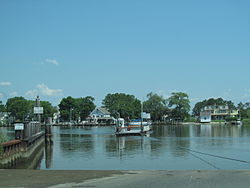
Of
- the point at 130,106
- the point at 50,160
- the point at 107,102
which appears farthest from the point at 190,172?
the point at 107,102

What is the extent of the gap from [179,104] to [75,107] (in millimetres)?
46765

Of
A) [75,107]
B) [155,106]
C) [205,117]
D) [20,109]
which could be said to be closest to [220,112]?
[205,117]

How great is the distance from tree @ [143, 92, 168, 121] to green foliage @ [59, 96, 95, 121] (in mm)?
25653

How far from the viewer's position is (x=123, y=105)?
155625mm

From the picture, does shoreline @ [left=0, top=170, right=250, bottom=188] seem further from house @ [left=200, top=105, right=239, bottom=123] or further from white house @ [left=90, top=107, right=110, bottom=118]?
house @ [left=200, top=105, right=239, bottom=123]

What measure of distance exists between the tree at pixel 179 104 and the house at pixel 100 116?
27.1 m

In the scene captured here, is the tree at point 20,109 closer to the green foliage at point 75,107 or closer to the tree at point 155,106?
the green foliage at point 75,107

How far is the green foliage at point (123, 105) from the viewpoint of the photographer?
15488cm

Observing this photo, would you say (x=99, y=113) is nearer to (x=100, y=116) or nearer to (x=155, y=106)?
(x=100, y=116)

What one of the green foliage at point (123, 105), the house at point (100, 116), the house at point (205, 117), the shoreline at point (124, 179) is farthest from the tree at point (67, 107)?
the shoreline at point (124, 179)

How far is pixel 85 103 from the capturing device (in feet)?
540

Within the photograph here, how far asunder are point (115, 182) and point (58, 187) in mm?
2079

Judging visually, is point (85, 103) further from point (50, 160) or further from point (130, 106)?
point (50, 160)

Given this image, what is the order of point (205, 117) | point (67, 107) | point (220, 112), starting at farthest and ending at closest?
point (220, 112) < point (67, 107) < point (205, 117)
